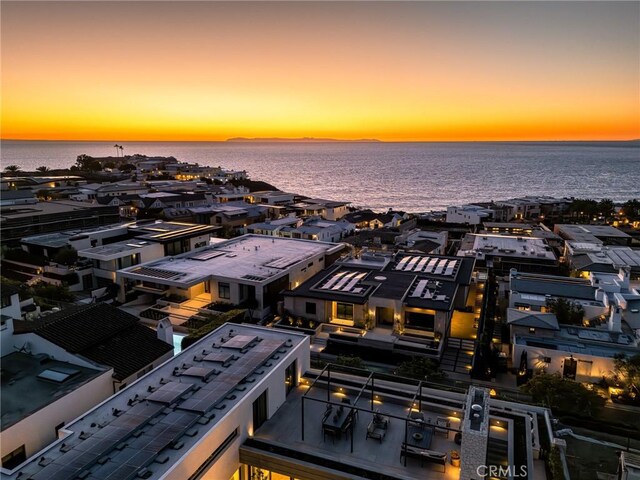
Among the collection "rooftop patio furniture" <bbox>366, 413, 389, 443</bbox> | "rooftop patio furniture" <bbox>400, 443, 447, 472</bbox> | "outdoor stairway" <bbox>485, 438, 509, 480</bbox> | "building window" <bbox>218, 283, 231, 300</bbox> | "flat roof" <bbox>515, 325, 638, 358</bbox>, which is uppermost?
"rooftop patio furniture" <bbox>400, 443, 447, 472</bbox>

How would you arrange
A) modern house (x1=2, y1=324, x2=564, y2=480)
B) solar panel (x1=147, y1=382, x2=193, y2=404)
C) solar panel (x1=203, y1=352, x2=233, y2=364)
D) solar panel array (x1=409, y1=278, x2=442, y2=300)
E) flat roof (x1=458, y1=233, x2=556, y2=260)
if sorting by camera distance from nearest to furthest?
modern house (x1=2, y1=324, x2=564, y2=480), solar panel (x1=147, y1=382, x2=193, y2=404), solar panel (x1=203, y1=352, x2=233, y2=364), solar panel array (x1=409, y1=278, x2=442, y2=300), flat roof (x1=458, y1=233, x2=556, y2=260)

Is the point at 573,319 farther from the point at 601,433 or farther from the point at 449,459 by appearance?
the point at 449,459

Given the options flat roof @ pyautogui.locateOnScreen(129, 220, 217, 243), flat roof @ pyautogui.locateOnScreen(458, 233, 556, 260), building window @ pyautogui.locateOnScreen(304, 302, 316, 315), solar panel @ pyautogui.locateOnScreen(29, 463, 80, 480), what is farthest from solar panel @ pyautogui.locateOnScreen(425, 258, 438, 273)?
solar panel @ pyautogui.locateOnScreen(29, 463, 80, 480)

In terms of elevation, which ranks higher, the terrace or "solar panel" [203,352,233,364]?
"solar panel" [203,352,233,364]

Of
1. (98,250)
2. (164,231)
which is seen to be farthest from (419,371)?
(164,231)

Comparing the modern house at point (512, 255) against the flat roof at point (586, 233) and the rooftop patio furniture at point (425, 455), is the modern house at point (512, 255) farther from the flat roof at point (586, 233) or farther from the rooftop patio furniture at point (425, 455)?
the rooftop patio furniture at point (425, 455)

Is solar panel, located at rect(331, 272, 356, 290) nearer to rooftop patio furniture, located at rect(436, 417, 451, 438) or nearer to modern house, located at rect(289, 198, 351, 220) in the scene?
rooftop patio furniture, located at rect(436, 417, 451, 438)

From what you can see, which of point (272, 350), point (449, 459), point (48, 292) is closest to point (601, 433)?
point (449, 459)
